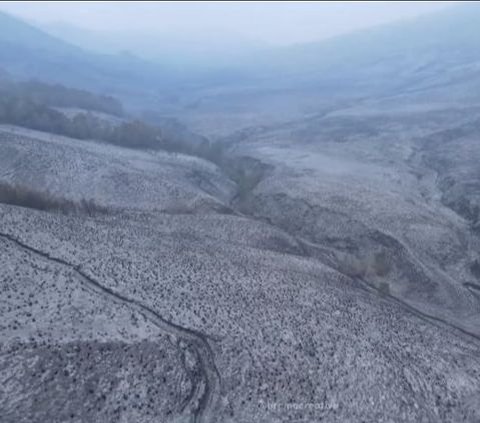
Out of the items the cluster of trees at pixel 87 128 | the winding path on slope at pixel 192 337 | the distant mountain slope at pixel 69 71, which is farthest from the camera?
the distant mountain slope at pixel 69 71

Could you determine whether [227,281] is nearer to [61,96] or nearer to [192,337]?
[192,337]

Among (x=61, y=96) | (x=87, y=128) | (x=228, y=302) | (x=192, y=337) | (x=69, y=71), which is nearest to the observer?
(x=192, y=337)

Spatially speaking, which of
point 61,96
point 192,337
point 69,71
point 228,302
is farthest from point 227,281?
point 69,71

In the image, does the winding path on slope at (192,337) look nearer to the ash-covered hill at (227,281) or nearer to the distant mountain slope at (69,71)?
the ash-covered hill at (227,281)

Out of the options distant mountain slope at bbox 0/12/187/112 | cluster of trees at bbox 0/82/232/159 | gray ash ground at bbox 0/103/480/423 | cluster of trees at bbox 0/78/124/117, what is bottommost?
distant mountain slope at bbox 0/12/187/112

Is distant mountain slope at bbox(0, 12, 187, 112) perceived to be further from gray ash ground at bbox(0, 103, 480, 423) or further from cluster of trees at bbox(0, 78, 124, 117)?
gray ash ground at bbox(0, 103, 480, 423)

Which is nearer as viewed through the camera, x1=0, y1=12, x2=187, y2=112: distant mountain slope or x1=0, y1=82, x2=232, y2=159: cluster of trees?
x1=0, y1=82, x2=232, y2=159: cluster of trees

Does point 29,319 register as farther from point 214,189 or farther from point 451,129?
point 451,129

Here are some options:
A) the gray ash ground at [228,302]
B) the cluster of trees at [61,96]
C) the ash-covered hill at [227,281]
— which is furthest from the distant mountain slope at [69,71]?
the gray ash ground at [228,302]

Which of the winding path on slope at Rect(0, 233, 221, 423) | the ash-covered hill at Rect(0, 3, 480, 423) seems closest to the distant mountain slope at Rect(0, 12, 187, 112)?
the ash-covered hill at Rect(0, 3, 480, 423)

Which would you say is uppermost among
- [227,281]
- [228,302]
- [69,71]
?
[228,302]
